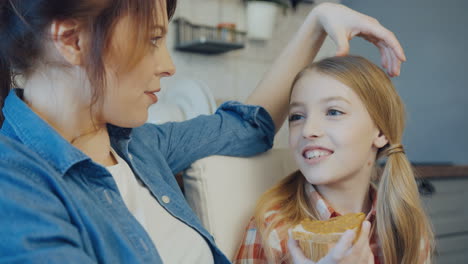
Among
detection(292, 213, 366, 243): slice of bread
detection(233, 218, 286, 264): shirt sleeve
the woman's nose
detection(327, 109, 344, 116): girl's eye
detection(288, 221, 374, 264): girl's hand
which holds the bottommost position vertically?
detection(233, 218, 286, 264): shirt sleeve

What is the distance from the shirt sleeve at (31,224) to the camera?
538 millimetres

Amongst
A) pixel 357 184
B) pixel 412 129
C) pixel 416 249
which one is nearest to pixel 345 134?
pixel 357 184

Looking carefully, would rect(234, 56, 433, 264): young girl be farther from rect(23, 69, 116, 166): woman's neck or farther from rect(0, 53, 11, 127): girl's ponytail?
rect(0, 53, 11, 127): girl's ponytail

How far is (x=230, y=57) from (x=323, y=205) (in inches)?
54.3

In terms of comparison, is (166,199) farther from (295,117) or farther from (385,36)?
(385,36)

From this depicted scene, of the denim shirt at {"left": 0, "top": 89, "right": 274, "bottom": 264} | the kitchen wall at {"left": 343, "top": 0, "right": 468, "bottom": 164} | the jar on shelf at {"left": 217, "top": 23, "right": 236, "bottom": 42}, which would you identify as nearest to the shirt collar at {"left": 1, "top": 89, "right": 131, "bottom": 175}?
the denim shirt at {"left": 0, "top": 89, "right": 274, "bottom": 264}

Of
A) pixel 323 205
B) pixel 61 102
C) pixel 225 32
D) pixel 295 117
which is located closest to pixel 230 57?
pixel 225 32

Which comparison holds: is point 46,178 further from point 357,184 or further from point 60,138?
point 357,184

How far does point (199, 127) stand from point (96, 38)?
17.7 inches

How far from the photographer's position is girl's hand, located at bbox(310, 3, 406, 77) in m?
1.04

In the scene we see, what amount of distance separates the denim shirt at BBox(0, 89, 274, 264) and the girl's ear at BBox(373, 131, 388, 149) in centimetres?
48

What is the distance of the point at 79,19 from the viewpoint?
0.67 metres

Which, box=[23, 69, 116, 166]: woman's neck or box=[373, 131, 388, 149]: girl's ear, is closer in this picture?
box=[23, 69, 116, 166]: woman's neck

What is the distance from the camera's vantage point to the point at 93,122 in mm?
783
